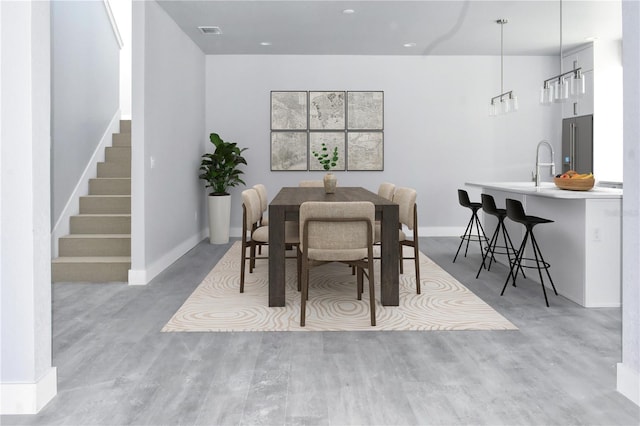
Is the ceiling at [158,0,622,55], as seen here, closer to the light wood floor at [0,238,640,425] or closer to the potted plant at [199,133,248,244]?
the potted plant at [199,133,248,244]

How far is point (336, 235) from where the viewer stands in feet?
10.4

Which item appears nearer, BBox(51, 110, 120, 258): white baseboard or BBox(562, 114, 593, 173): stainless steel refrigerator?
BBox(51, 110, 120, 258): white baseboard

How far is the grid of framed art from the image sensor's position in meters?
7.20

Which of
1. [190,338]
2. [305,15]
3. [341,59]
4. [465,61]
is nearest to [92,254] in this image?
[190,338]

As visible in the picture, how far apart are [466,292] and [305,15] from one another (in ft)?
11.5

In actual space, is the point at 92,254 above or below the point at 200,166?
below

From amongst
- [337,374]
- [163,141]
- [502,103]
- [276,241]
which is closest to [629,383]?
[337,374]

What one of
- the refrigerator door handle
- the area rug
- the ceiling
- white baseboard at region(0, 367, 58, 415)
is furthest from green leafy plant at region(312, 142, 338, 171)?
the refrigerator door handle

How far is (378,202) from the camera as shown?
3.67 m

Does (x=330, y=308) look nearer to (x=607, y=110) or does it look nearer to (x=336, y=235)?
(x=336, y=235)

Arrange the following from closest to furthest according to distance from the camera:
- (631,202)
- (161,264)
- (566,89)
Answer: (631,202) → (566,89) → (161,264)

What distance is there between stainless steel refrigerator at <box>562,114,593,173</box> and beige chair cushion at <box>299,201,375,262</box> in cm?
480

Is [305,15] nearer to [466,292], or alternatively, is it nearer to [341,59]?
[341,59]

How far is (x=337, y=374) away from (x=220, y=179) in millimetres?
4714
